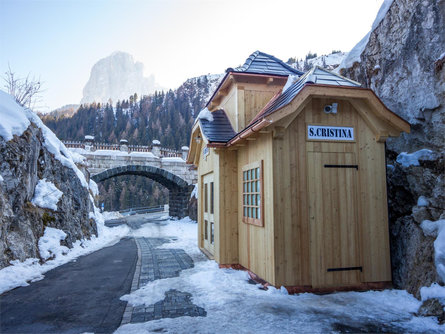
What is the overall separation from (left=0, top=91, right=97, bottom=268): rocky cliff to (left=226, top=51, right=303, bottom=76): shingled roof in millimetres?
6264

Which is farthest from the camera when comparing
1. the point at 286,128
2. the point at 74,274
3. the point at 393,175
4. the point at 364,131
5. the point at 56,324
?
the point at 74,274

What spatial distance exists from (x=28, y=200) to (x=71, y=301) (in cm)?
463

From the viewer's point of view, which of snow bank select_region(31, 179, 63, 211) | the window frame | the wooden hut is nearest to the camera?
the wooden hut

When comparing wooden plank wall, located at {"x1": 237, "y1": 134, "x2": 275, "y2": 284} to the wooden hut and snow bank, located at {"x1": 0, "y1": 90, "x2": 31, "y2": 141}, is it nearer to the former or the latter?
the wooden hut

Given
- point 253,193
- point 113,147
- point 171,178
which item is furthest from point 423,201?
point 113,147

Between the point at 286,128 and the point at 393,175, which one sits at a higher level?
the point at 286,128

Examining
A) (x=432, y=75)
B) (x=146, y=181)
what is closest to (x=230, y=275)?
(x=432, y=75)

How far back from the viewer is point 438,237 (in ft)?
16.9

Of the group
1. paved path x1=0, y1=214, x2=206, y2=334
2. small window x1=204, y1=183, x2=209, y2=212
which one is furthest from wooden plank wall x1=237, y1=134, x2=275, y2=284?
small window x1=204, y1=183, x2=209, y2=212

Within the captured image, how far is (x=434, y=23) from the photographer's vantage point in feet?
21.9

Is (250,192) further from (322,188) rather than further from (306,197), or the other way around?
(322,188)

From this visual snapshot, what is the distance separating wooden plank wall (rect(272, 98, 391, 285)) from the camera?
5.86 metres

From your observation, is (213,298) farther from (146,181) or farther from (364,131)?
(146,181)

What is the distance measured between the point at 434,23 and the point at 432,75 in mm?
1173
